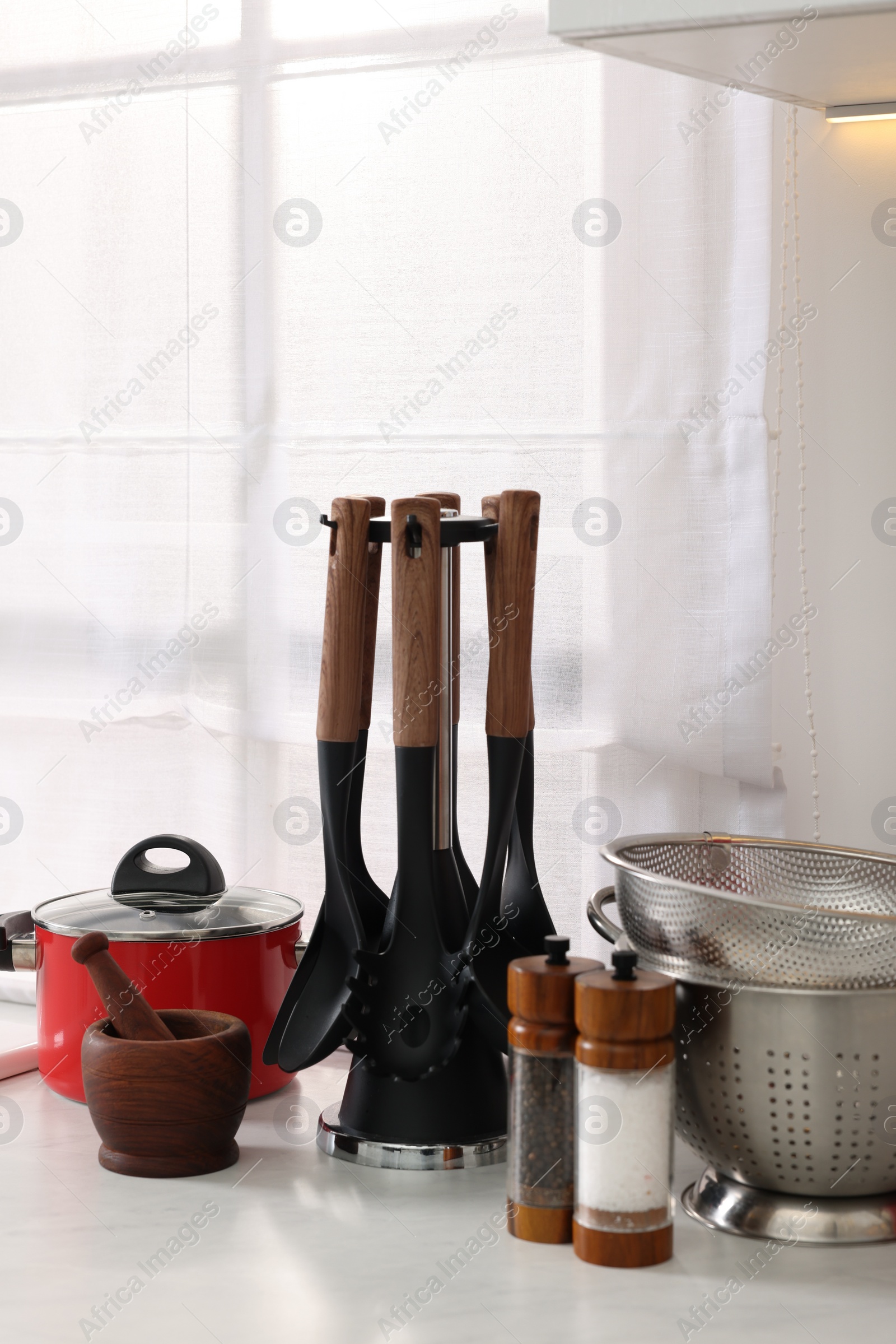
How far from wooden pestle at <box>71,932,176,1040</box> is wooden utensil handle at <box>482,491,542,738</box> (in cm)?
29

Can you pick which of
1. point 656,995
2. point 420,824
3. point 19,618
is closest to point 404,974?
point 420,824

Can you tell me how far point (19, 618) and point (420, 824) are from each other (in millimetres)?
648

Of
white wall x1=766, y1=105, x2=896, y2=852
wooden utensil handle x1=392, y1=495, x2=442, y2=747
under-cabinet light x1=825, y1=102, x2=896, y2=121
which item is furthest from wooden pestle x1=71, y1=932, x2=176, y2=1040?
under-cabinet light x1=825, y1=102, x2=896, y2=121

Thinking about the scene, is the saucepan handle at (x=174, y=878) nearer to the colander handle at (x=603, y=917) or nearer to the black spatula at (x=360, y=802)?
the black spatula at (x=360, y=802)

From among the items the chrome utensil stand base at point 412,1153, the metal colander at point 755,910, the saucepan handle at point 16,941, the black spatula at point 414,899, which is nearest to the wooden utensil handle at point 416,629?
the black spatula at point 414,899

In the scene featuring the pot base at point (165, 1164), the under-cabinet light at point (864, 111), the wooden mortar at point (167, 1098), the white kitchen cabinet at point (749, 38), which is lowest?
→ the pot base at point (165, 1164)

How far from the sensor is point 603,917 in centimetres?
90

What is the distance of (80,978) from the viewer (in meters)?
1.01

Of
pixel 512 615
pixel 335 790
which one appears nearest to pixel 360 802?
pixel 335 790

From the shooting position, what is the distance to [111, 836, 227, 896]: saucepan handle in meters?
1.05

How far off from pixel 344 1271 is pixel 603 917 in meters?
0.27

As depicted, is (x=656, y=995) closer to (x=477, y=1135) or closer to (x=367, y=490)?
(x=477, y=1135)

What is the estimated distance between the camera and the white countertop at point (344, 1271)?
711 millimetres

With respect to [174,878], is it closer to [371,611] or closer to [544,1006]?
[371,611]
